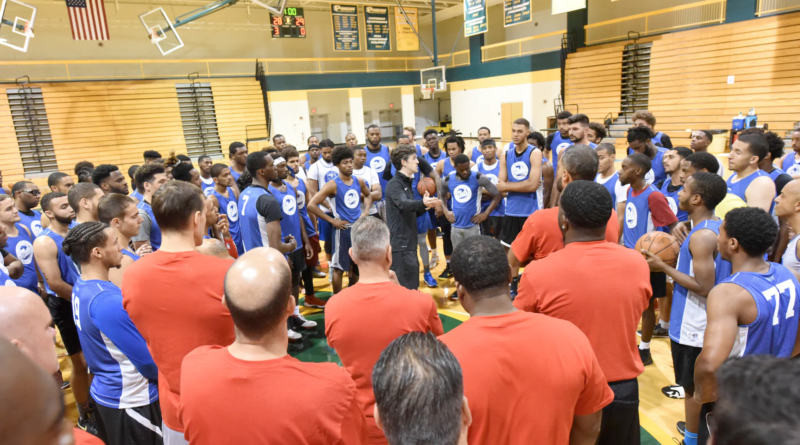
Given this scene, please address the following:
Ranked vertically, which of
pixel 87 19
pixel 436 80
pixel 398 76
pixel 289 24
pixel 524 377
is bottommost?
pixel 524 377

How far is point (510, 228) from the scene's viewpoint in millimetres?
6336

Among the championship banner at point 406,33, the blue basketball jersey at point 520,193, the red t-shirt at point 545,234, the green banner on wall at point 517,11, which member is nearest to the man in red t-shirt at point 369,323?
the red t-shirt at point 545,234

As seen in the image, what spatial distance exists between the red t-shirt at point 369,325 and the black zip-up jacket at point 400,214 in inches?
105

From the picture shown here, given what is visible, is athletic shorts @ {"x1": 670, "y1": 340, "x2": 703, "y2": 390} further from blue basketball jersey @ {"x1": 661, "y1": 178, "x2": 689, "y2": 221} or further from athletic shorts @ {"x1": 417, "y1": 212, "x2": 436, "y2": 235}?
athletic shorts @ {"x1": 417, "y1": 212, "x2": 436, "y2": 235}

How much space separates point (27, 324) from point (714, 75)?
18.6 metres

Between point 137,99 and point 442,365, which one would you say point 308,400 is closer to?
point 442,365

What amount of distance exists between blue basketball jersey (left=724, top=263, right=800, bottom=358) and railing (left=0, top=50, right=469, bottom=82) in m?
21.2

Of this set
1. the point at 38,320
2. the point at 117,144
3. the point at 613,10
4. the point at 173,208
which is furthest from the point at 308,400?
the point at 613,10

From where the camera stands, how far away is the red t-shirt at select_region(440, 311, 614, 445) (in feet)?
5.27

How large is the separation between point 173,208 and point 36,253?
2.35m

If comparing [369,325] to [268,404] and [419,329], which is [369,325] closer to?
[419,329]

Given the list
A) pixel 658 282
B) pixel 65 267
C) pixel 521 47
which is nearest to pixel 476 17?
pixel 521 47

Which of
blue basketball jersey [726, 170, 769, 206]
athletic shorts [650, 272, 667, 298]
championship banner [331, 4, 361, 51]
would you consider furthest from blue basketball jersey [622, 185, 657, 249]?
championship banner [331, 4, 361, 51]

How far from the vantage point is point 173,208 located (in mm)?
2471
